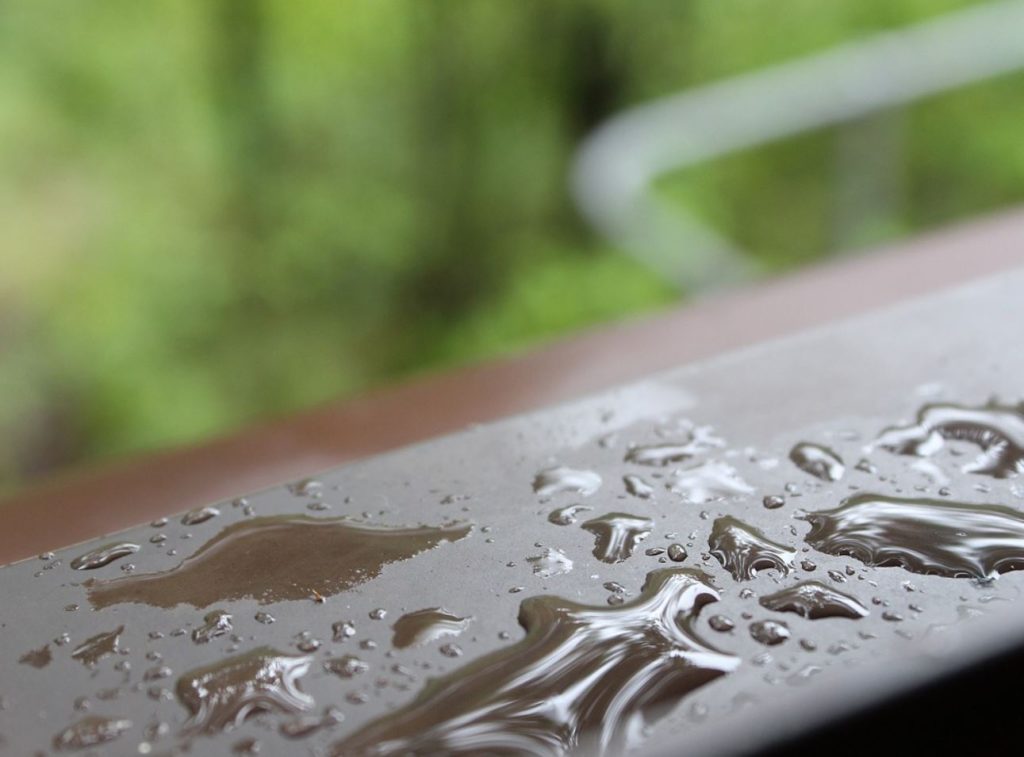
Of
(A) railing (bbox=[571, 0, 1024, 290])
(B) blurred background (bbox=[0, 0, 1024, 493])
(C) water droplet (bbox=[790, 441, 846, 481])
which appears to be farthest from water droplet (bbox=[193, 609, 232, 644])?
(B) blurred background (bbox=[0, 0, 1024, 493])

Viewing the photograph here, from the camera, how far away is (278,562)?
0.40 meters

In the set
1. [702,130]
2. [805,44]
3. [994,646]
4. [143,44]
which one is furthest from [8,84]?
[994,646]

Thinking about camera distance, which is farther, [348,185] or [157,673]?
[348,185]

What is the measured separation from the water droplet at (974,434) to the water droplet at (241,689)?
25 centimetres

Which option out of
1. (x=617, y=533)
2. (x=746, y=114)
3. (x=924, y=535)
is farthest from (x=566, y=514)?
(x=746, y=114)

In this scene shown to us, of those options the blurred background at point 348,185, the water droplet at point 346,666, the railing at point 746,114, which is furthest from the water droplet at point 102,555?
the blurred background at point 348,185

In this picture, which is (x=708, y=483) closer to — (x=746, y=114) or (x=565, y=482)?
(x=565, y=482)

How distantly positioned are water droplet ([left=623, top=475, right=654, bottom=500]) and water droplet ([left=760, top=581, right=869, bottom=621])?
7 cm

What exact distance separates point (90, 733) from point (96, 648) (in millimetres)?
42

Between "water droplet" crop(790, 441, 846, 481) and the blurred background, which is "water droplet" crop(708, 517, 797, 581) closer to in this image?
"water droplet" crop(790, 441, 846, 481)

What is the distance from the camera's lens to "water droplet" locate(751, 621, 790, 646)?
13.2 inches

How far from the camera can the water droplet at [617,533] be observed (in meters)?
0.39

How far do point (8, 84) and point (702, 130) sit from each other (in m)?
1.34

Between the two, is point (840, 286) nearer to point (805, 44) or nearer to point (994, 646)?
point (994, 646)
